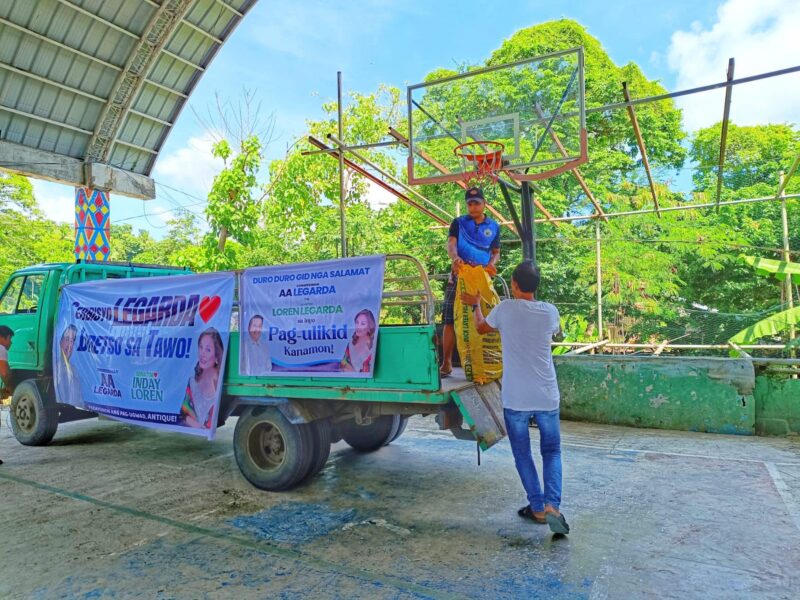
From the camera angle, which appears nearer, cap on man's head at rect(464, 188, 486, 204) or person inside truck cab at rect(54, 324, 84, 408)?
cap on man's head at rect(464, 188, 486, 204)

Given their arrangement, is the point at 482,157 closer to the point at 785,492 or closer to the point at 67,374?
the point at 785,492

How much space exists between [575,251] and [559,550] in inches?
599

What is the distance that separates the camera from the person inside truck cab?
653 cm

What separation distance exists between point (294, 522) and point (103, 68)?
13.1 meters

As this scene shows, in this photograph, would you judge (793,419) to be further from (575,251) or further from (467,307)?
(575,251)

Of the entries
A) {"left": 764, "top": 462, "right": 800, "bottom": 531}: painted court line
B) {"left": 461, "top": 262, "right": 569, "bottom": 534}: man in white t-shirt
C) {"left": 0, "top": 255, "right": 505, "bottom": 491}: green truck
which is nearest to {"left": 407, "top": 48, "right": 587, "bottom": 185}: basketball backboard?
{"left": 0, "top": 255, "right": 505, "bottom": 491}: green truck

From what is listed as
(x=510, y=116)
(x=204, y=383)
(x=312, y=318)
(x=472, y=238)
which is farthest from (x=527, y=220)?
(x=204, y=383)

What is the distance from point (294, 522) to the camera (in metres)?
4.21

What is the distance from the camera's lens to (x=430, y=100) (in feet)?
27.8

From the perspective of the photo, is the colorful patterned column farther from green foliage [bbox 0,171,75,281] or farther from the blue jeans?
the blue jeans


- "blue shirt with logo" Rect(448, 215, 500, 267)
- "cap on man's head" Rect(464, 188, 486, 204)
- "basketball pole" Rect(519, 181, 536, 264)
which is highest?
"basketball pole" Rect(519, 181, 536, 264)

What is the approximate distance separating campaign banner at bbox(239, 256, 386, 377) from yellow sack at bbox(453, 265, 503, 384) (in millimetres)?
843

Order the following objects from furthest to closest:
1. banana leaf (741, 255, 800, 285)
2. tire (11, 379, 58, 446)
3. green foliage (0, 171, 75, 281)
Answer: green foliage (0, 171, 75, 281), banana leaf (741, 255, 800, 285), tire (11, 379, 58, 446)

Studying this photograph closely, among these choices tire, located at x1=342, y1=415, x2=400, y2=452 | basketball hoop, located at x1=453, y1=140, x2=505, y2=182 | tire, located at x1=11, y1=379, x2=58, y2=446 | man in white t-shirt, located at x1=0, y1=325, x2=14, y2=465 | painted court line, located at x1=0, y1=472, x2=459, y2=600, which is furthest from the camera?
basketball hoop, located at x1=453, y1=140, x2=505, y2=182
